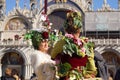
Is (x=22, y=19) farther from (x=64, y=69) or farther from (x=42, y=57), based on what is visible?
(x=64, y=69)

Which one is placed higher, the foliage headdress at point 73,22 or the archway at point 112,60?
the foliage headdress at point 73,22

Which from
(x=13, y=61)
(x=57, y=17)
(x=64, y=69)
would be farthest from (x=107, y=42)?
(x=64, y=69)

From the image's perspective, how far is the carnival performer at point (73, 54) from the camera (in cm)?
532

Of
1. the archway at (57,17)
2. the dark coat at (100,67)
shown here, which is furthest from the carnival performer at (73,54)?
the archway at (57,17)

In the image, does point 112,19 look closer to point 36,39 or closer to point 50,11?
point 50,11

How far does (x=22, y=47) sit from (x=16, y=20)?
4.26m

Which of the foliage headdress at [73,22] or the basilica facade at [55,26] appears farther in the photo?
the basilica facade at [55,26]

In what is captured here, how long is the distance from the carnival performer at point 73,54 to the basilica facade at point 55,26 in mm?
31465

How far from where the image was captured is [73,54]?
17.9 feet

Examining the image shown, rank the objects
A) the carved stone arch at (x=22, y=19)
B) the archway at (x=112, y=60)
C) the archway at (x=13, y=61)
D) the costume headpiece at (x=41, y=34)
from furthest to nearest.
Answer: the carved stone arch at (x=22, y=19), the archway at (x=13, y=61), the archway at (x=112, y=60), the costume headpiece at (x=41, y=34)

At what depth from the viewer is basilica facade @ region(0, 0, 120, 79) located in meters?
37.5

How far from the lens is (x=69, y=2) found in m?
40.8

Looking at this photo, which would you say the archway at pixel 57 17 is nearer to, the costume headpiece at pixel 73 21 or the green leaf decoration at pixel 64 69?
the costume headpiece at pixel 73 21

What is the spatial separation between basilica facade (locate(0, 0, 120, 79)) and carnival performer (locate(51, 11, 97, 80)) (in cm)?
3146
